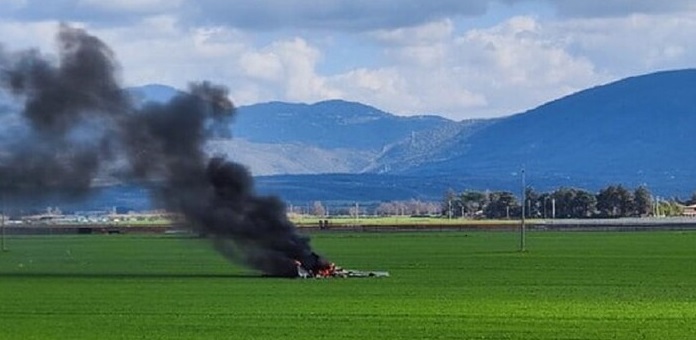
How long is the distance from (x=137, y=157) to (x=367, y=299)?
18038 mm

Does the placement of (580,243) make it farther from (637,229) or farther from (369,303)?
(369,303)

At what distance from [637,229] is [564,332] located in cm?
12139

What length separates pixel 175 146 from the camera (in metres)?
64.6

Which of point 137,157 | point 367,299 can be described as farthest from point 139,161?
point 367,299

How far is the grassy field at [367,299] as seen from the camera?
3769cm

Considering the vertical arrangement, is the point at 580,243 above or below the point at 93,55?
below

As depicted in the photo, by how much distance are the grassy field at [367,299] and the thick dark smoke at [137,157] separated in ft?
7.10

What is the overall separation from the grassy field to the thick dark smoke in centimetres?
217

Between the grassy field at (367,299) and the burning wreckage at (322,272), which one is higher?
the burning wreckage at (322,272)

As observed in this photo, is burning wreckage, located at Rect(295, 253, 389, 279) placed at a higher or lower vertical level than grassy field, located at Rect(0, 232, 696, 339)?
higher

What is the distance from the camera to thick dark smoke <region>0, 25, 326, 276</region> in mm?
62688

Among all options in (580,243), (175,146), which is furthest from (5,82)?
(580,243)

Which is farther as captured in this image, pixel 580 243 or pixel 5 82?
pixel 580 243

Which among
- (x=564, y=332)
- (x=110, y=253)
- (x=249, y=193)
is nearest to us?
(x=564, y=332)
